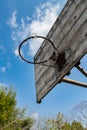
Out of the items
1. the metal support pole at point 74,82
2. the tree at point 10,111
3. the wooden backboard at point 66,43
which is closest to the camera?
the wooden backboard at point 66,43

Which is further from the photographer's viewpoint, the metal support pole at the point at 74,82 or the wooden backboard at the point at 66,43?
the metal support pole at the point at 74,82

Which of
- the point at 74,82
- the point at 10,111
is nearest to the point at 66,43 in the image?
the point at 74,82

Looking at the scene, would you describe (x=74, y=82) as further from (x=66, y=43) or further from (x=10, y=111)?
(x=10, y=111)

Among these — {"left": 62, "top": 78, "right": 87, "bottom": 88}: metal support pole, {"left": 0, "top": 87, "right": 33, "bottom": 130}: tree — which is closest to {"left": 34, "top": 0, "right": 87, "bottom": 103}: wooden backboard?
{"left": 62, "top": 78, "right": 87, "bottom": 88}: metal support pole

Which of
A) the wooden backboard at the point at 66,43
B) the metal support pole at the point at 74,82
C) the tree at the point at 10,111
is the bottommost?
the metal support pole at the point at 74,82

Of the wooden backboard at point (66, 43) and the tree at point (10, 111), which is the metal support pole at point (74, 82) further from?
the tree at point (10, 111)

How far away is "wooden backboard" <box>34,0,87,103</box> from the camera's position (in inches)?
133

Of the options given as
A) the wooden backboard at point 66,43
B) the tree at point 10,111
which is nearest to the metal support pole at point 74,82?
the wooden backboard at point 66,43

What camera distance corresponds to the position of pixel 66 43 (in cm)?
370

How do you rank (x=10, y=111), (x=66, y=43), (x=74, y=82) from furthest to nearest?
(x=10, y=111), (x=74, y=82), (x=66, y=43)

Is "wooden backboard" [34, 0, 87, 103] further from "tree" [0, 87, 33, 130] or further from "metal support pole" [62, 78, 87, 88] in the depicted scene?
"tree" [0, 87, 33, 130]

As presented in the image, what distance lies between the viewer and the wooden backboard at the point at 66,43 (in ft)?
11.1

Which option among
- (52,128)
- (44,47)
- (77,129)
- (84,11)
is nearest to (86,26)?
(84,11)

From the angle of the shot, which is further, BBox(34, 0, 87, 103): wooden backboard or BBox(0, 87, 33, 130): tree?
BBox(0, 87, 33, 130): tree
